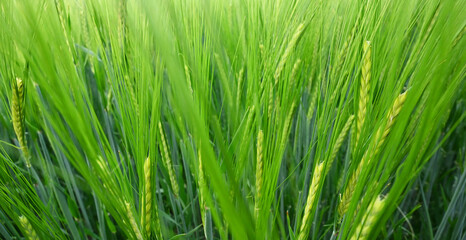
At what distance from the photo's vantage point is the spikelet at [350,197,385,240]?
0.29m

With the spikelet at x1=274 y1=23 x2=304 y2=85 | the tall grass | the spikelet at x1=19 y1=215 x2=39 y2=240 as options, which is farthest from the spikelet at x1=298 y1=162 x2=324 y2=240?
the spikelet at x1=19 y1=215 x2=39 y2=240

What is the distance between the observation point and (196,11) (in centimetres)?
51

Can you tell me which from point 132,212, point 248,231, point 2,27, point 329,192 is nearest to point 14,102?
point 2,27

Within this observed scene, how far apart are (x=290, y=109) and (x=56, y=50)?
1.07ft

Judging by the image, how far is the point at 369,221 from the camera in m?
0.31

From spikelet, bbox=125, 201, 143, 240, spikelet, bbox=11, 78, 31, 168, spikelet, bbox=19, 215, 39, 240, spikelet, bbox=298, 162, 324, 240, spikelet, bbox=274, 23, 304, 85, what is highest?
spikelet, bbox=274, 23, 304, 85

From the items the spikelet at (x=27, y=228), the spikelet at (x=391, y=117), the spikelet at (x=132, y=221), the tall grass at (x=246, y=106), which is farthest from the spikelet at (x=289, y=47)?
the spikelet at (x=27, y=228)

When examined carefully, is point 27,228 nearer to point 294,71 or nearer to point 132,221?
point 132,221

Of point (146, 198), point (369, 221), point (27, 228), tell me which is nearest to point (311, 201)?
point (369, 221)

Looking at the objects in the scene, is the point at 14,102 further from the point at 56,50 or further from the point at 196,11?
the point at 196,11

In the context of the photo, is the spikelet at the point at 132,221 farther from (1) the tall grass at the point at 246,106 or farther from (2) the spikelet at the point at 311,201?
(2) the spikelet at the point at 311,201

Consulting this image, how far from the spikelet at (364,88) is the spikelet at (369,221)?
0.43ft

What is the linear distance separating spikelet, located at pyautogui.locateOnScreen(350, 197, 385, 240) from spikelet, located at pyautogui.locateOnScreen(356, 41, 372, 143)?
13 centimetres

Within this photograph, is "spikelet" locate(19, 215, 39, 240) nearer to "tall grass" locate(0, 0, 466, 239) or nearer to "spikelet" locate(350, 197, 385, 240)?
"tall grass" locate(0, 0, 466, 239)
